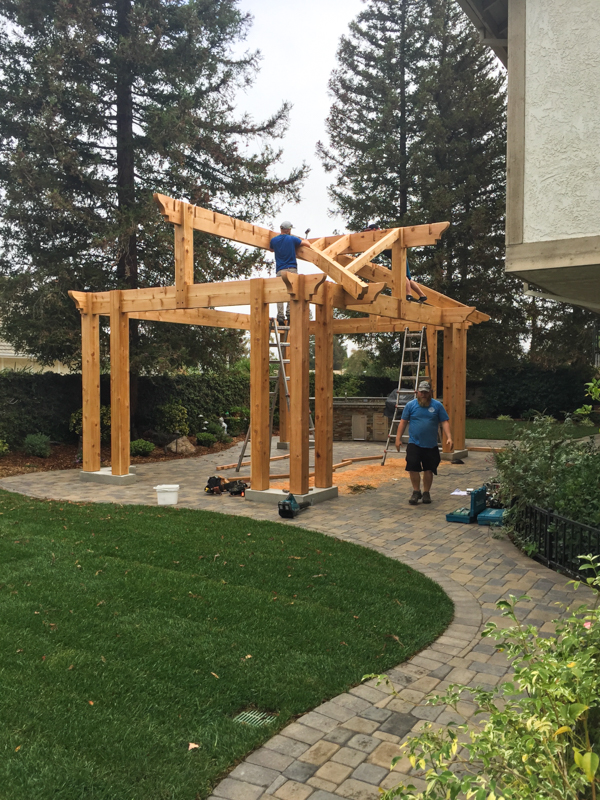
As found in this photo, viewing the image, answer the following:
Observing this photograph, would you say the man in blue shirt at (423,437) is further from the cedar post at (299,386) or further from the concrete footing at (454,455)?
the concrete footing at (454,455)

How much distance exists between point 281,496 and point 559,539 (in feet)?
13.4

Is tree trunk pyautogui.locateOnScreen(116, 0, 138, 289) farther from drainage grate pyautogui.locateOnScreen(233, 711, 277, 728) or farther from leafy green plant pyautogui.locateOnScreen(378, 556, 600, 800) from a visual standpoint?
leafy green plant pyautogui.locateOnScreen(378, 556, 600, 800)

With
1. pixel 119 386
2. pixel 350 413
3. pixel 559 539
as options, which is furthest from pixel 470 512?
pixel 350 413

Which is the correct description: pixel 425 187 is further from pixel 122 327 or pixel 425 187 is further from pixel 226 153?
pixel 122 327

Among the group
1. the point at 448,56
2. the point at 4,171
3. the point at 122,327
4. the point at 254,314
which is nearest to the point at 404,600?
the point at 254,314

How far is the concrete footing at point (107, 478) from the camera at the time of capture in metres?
11.0

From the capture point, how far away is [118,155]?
15.6 metres

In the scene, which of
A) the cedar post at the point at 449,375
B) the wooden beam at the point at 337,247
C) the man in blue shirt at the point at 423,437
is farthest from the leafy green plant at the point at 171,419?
the man in blue shirt at the point at 423,437

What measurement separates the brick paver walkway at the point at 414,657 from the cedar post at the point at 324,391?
56 centimetres

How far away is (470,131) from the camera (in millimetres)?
25641

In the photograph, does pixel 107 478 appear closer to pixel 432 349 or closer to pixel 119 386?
pixel 119 386

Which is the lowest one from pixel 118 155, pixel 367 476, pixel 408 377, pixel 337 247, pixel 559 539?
pixel 367 476

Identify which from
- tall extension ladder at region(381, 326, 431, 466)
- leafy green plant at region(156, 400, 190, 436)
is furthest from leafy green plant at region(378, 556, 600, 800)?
leafy green plant at region(156, 400, 190, 436)

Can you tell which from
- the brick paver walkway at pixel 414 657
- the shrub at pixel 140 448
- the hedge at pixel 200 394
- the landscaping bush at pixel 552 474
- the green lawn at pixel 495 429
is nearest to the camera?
the brick paver walkway at pixel 414 657
